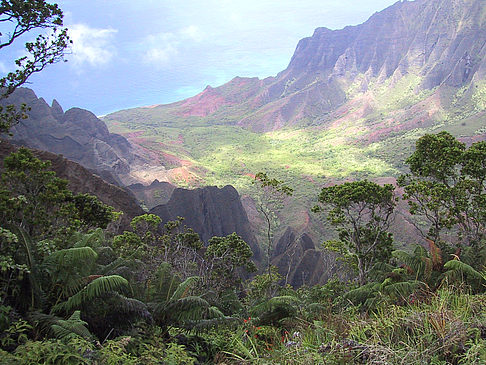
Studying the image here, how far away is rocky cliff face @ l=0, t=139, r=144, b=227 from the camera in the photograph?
25125 mm

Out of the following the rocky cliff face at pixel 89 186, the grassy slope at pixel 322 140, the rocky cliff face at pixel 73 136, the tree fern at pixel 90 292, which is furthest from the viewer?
the grassy slope at pixel 322 140

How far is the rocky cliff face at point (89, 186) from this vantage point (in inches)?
989

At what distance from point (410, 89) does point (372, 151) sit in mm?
44280

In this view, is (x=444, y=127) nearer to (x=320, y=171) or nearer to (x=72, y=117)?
(x=320, y=171)

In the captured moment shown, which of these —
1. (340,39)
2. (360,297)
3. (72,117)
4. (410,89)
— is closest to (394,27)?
(340,39)

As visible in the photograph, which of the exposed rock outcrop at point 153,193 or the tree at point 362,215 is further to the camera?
the exposed rock outcrop at point 153,193

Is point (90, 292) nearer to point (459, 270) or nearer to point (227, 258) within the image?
point (459, 270)

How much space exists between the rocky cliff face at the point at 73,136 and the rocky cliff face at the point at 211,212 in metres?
19.7

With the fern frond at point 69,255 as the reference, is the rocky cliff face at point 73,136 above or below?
above

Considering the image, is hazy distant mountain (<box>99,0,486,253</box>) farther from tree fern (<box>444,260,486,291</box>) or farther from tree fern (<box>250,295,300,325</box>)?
tree fern (<box>444,260,486,291</box>)

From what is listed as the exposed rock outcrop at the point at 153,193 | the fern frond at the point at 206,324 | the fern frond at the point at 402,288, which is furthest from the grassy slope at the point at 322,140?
the fern frond at the point at 206,324

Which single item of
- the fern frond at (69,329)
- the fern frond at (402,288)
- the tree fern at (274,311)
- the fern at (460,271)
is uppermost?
the fern frond at (69,329)

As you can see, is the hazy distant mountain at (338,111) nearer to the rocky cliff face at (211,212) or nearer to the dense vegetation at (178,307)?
the rocky cliff face at (211,212)

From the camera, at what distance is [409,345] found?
3.11 meters
